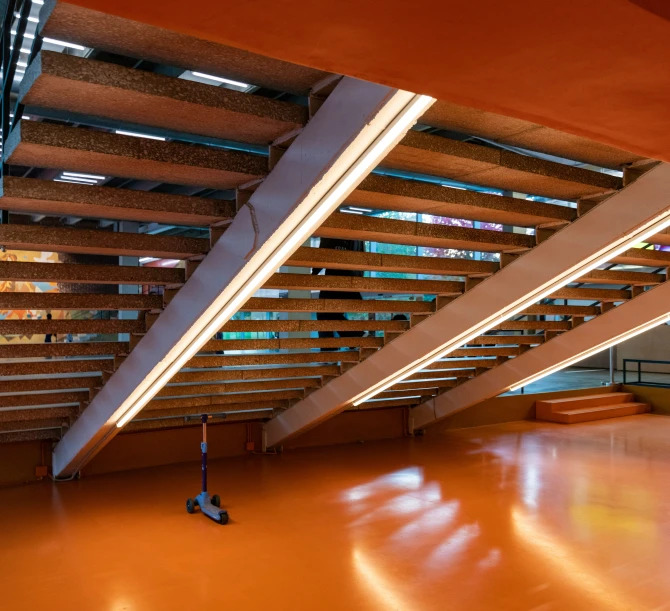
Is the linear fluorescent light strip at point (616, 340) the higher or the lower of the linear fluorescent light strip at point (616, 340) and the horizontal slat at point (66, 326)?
the lower

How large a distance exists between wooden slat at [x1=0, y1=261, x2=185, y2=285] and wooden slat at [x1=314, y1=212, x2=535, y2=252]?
1.02 m

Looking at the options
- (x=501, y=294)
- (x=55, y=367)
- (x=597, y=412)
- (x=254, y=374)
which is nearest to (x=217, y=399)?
(x=254, y=374)

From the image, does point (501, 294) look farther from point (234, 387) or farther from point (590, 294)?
point (234, 387)

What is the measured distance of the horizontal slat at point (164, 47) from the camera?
2246 millimetres

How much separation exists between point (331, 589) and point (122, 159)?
2.92 metres

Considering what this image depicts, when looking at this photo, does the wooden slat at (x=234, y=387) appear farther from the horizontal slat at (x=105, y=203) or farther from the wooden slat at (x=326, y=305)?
the horizontal slat at (x=105, y=203)

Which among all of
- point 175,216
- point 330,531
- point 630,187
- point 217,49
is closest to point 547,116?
point 217,49

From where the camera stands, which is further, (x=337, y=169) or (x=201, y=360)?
(x=201, y=360)

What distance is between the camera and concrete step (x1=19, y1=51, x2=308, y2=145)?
2.47 metres

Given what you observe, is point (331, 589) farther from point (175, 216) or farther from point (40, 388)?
point (40, 388)

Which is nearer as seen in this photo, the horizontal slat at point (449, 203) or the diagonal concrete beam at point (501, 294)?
the horizontal slat at point (449, 203)

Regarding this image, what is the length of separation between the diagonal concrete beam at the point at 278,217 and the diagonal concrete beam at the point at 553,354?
481 centimetres

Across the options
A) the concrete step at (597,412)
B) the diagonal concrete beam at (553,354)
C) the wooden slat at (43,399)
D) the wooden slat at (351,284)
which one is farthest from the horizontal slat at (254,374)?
the concrete step at (597,412)

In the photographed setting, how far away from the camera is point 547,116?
4.92ft
